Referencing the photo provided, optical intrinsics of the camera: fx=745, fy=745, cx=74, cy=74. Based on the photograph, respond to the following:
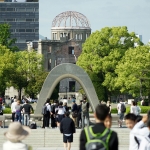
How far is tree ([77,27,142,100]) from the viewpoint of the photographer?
78875 mm

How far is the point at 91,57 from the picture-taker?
80750 mm

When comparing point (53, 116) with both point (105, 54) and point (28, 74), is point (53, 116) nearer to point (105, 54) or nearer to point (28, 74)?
point (105, 54)

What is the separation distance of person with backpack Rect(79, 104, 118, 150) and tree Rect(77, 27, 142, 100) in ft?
220

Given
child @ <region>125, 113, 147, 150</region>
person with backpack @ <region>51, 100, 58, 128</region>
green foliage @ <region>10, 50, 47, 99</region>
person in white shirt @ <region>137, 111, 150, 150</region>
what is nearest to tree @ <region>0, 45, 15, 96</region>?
green foliage @ <region>10, 50, 47, 99</region>

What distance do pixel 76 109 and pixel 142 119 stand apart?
23.9 metres

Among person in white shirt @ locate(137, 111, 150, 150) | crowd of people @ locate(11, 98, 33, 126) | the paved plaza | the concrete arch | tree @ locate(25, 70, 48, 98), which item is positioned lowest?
the paved plaza

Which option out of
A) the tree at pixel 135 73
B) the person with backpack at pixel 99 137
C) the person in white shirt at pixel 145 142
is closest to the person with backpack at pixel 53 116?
the person in white shirt at pixel 145 142

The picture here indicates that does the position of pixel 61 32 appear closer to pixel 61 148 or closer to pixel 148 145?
pixel 61 148

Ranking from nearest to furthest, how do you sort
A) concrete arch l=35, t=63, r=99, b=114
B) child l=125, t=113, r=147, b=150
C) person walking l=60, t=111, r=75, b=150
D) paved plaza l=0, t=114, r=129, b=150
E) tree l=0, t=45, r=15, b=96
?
child l=125, t=113, r=147, b=150, person walking l=60, t=111, r=75, b=150, paved plaza l=0, t=114, r=129, b=150, concrete arch l=35, t=63, r=99, b=114, tree l=0, t=45, r=15, b=96

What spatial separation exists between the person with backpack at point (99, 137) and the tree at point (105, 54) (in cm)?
6695

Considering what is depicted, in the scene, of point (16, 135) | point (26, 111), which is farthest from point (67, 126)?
point (26, 111)

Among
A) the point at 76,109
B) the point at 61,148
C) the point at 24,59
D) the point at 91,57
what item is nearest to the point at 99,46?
the point at 91,57

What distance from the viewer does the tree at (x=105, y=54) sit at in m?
78.9

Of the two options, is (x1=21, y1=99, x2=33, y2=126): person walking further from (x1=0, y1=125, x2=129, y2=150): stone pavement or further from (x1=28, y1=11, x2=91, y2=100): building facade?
(x1=28, y1=11, x2=91, y2=100): building facade
